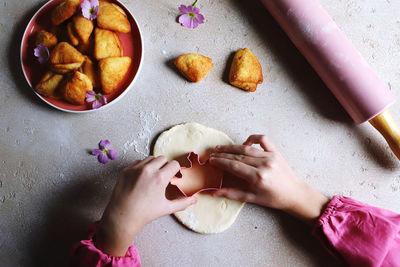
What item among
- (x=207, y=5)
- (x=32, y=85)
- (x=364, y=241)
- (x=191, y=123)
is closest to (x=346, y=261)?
(x=364, y=241)

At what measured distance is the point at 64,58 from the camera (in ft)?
2.76

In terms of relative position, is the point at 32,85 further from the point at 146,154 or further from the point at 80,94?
the point at 146,154

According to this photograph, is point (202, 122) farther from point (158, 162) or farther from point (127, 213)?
point (127, 213)

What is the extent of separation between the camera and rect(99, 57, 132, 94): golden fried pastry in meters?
0.84

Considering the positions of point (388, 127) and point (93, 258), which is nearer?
point (93, 258)

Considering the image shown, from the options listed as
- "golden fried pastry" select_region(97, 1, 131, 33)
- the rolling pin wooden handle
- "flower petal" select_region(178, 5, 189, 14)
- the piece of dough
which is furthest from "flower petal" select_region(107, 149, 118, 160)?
the rolling pin wooden handle

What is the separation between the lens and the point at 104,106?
0.86 meters

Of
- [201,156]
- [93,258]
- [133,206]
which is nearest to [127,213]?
[133,206]

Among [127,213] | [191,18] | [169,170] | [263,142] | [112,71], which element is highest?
[191,18]

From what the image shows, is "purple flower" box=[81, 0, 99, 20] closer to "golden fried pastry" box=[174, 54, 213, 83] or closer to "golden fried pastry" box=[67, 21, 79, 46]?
"golden fried pastry" box=[67, 21, 79, 46]

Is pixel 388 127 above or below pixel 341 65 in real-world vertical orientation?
below

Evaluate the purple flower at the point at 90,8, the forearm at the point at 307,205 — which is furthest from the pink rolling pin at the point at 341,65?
the purple flower at the point at 90,8

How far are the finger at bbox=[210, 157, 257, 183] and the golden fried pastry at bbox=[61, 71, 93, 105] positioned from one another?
392 mm

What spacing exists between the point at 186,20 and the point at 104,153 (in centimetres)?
44
